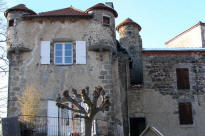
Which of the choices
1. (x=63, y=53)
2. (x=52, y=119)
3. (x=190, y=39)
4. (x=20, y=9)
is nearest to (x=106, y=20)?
(x=63, y=53)

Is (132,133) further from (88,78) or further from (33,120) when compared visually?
(33,120)

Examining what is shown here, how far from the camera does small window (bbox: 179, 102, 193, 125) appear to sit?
19.1 m

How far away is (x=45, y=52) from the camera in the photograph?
50.8 ft

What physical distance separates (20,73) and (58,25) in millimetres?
2997

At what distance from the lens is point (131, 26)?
934 inches

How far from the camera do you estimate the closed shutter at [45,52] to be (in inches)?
606

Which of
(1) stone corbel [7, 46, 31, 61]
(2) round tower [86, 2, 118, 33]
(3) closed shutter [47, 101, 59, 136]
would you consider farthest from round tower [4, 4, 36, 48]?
(3) closed shutter [47, 101, 59, 136]

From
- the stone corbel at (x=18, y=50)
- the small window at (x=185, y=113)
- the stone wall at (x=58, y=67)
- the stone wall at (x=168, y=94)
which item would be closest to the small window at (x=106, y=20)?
the stone wall at (x=58, y=67)

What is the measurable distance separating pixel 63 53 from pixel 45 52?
87cm

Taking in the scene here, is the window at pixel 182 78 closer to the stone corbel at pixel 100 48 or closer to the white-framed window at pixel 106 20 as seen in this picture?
the stone corbel at pixel 100 48

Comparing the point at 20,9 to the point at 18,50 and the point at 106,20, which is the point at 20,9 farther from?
the point at 106,20

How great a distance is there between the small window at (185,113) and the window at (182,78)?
107 cm

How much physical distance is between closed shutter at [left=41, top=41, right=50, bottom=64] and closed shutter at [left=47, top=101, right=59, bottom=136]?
2.04 m

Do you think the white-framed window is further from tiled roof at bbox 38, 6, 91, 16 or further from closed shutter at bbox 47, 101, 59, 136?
closed shutter at bbox 47, 101, 59, 136
